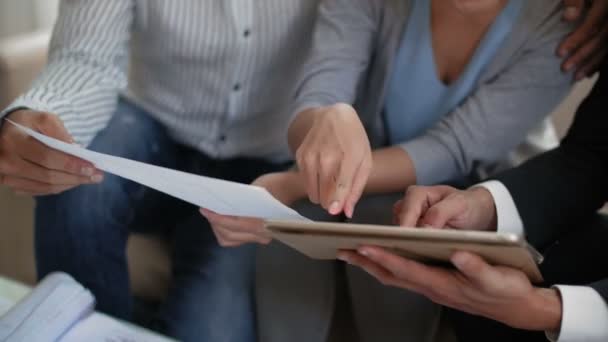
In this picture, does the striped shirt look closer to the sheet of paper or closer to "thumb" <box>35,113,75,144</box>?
"thumb" <box>35,113,75,144</box>

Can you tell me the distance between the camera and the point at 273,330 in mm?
846

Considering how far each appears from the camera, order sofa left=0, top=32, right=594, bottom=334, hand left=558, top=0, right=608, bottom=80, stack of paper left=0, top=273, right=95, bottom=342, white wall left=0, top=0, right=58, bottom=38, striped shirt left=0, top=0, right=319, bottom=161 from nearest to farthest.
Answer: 1. stack of paper left=0, top=273, right=95, bottom=342
2. hand left=558, top=0, right=608, bottom=80
3. striped shirt left=0, top=0, right=319, bottom=161
4. sofa left=0, top=32, right=594, bottom=334
5. white wall left=0, top=0, right=58, bottom=38

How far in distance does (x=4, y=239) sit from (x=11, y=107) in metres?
0.46

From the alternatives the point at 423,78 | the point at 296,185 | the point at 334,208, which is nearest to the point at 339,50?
the point at 423,78

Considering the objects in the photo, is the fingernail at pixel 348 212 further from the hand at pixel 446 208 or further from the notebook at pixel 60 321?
the notebook at pixel 60 321

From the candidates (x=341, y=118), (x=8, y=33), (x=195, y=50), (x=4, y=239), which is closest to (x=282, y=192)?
(x=341, y=118)

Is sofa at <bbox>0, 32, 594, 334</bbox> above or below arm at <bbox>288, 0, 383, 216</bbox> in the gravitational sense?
below

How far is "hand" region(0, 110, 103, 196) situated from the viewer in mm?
726

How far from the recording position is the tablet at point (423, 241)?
1.59 ft

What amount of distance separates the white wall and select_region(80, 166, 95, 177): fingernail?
1.08 meters

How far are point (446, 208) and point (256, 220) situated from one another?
0.69 ft

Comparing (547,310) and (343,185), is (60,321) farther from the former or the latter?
(547,310)

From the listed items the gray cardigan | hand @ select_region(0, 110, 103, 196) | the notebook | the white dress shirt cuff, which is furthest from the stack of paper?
the white dress shirt cuff

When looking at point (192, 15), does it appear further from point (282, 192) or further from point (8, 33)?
point (8, 33)
